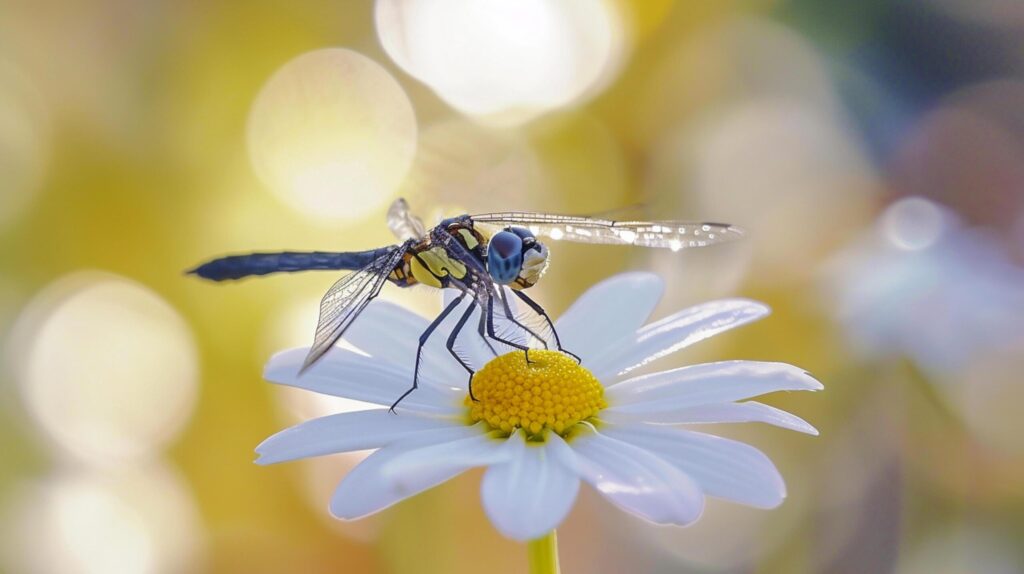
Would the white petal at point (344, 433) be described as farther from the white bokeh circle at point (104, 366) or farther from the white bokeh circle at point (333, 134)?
the white bokeh circle at point (333, 134)

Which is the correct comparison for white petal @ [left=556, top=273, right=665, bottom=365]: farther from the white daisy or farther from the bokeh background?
the bokeh background

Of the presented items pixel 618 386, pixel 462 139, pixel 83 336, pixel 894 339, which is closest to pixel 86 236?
pixel 83 336

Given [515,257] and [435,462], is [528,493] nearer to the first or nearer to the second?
[435,462]

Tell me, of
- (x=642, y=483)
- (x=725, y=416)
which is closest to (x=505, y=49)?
(x=725, y=416)

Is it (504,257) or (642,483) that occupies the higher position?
(504,257)

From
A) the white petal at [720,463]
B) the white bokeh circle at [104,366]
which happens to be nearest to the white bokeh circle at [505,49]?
the white bokeh circle at [104,366]

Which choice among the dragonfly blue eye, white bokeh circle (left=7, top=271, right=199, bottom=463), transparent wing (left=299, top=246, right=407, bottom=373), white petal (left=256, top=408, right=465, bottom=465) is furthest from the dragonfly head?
white bokeh circle (left=7, top=271, right=199, bottom=463)

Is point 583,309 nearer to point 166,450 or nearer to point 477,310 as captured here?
point 477,310
